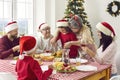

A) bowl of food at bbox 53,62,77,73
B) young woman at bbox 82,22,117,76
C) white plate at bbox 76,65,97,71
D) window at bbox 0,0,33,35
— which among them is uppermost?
window at bbox 0,0,33,35

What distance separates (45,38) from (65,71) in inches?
60.9

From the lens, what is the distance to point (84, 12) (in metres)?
5.17

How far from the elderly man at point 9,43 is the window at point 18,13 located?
5.92ft

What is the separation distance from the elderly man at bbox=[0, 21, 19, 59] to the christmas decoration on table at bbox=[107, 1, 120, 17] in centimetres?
273

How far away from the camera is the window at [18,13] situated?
4.75 meters

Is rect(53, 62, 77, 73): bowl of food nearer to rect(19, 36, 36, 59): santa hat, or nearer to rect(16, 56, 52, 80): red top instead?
rect(16, 56, 52, 80): red top

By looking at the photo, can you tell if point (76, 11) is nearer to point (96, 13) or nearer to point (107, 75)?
point (96, 13)

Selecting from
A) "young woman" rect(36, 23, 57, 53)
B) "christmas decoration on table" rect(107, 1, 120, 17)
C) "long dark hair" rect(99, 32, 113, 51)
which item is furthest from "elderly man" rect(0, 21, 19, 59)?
"christmas decoration on table" rect(107, 1, 120, 17)

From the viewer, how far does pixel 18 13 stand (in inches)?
198

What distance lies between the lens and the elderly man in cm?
278

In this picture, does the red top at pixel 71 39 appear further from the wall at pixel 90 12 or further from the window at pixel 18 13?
the wall at pixel 90 12

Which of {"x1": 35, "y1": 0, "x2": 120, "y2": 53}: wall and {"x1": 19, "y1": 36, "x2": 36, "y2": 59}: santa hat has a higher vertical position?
{"x1": 35, "y1": 0, "x2": 120, "y2": 53}: wall

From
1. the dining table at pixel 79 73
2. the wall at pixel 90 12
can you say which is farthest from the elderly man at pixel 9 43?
the wall at pixel 90 12

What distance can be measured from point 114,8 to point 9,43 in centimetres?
289
